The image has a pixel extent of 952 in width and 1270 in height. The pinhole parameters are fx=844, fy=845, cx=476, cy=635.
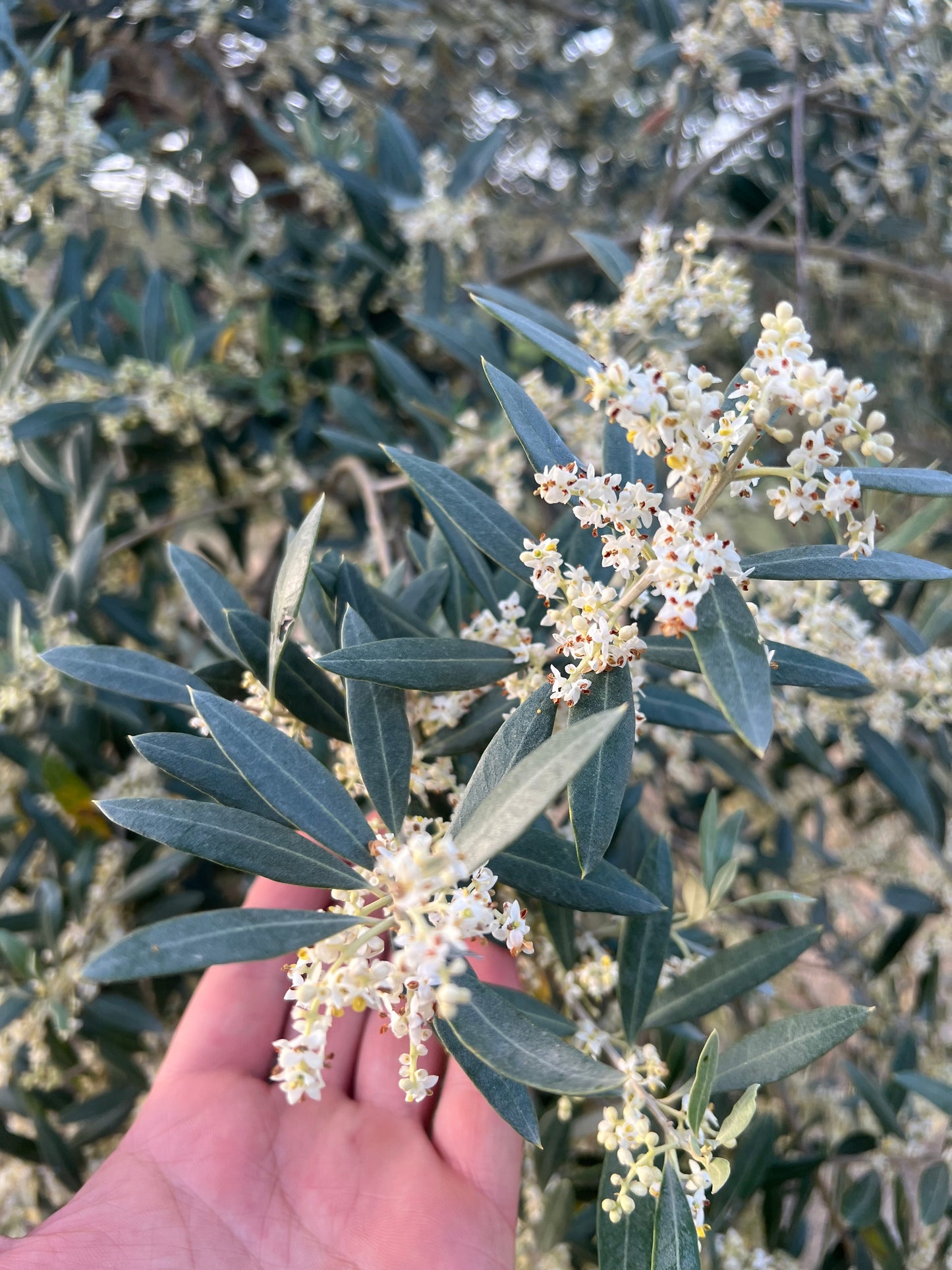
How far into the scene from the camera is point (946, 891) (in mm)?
1834

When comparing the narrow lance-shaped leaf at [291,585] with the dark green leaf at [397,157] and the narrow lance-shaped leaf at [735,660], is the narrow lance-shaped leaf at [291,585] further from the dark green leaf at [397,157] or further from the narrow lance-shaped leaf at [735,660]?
the dark green leaf at [397,157]

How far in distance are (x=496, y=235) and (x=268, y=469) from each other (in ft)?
5.71

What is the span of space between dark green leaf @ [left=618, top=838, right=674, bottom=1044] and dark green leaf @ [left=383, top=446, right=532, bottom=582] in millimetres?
435

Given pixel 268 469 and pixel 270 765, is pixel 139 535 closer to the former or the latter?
pixel 268 469

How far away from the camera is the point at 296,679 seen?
97cm

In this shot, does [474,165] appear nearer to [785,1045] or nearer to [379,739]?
[379,739]

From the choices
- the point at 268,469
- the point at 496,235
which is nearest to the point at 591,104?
the point at 496,235

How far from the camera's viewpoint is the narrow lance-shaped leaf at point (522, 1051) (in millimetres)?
726

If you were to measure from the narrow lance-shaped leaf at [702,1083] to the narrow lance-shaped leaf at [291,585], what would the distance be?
584mm

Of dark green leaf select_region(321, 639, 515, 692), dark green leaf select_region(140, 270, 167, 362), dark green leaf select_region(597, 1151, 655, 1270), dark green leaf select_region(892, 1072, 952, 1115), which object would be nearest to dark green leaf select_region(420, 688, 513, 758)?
dark green leaf select_region(321, 639, 515, 692)

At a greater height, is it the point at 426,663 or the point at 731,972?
the point at 426,663

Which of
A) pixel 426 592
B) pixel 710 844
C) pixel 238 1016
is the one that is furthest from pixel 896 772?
pixel 238 1016

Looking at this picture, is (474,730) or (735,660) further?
(474,730)

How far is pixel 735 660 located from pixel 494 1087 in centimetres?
49
